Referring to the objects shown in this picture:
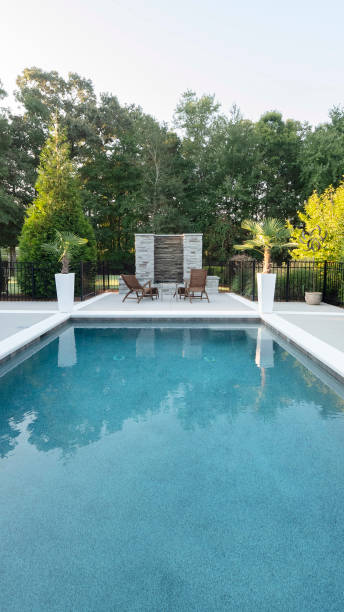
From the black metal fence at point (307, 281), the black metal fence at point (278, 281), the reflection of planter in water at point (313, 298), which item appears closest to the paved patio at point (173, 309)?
the black metal fence at point (278, 281)

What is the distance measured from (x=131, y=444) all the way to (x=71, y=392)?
1.71 metres

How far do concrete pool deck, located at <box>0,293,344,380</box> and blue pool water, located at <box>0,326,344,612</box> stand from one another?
39.0 inches

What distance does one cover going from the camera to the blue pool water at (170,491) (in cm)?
208

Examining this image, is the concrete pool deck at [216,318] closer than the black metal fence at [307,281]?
Yes

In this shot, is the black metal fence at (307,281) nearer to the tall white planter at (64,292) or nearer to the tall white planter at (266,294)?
the tall white planter at (266,294)

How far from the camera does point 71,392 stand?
524cm

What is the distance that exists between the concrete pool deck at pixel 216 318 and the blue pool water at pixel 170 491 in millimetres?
991

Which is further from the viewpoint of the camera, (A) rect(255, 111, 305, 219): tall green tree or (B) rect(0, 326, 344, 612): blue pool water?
(A) rect(255, 111, 305, 219): tall green tree

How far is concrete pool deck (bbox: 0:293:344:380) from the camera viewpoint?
6.66 m

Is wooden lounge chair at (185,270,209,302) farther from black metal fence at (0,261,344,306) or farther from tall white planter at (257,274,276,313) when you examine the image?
tall white planter at (257,274,276,313)

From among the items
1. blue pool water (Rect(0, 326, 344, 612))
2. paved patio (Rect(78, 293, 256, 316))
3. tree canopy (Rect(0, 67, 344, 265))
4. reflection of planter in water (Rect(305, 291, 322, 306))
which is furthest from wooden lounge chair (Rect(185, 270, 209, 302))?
tree canopy (Rect(0, 67, 344, 265))

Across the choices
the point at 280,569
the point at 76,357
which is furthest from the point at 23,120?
the point at 280,569

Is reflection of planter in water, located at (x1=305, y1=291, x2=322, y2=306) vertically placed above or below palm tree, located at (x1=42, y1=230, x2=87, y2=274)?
below

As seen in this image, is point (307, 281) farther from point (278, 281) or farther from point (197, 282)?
point (197, 282)
